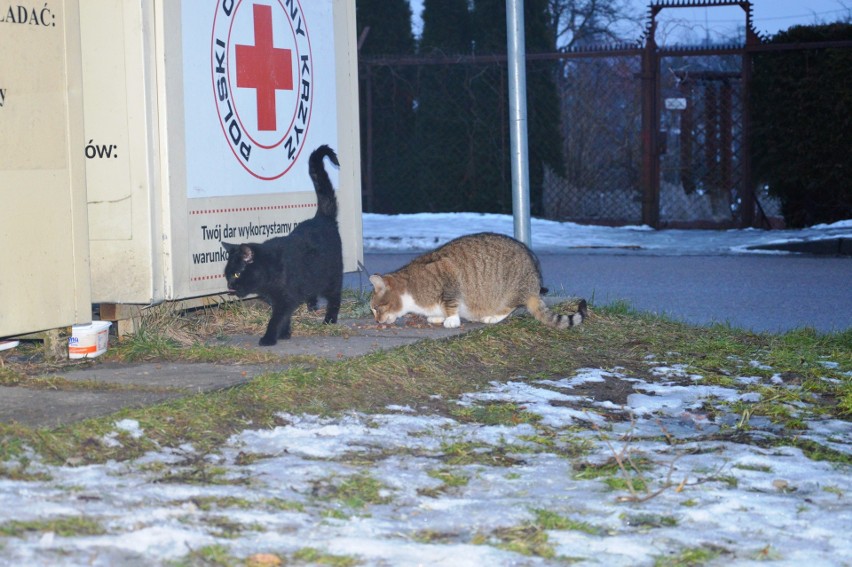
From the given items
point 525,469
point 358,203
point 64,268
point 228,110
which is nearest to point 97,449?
point 525,469

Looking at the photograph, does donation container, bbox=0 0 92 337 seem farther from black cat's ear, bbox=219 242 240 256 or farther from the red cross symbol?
the red cross symbol

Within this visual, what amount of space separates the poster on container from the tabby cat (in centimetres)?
76

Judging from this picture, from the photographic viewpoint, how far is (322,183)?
22.6 feet

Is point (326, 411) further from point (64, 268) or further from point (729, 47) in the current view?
point (729, 47)

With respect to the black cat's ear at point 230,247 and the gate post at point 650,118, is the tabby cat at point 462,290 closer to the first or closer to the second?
the black cat's ear at point 230,247

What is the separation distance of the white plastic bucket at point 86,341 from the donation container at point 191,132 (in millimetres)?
435

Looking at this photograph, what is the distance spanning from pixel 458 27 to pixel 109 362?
13.4m

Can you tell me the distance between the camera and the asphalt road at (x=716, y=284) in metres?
8.31

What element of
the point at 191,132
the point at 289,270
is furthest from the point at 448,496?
the point at 191,132

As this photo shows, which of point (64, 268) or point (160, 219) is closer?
point (64, 268)

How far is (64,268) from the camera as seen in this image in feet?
17.4

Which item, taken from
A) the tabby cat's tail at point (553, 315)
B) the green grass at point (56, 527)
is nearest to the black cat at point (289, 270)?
the tabby cat's tail at point (553, 315)

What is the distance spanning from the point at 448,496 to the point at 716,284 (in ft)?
23.7

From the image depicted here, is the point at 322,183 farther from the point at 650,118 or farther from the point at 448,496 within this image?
the point at 650,118
